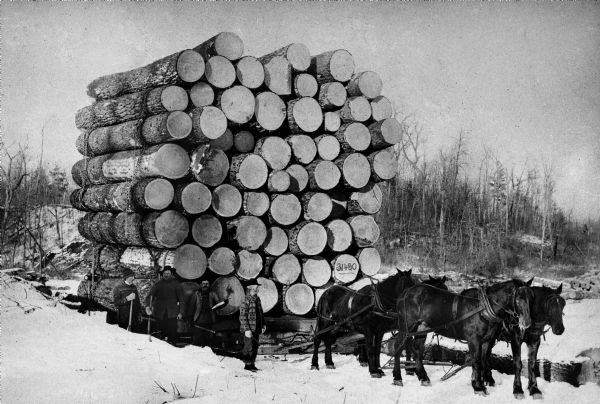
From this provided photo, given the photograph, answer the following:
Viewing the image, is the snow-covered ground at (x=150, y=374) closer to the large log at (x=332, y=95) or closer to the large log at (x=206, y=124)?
the large log at (x=206, y=124)

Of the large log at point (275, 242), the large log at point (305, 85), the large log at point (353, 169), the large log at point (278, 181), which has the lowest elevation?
the large log at point (275, 242)

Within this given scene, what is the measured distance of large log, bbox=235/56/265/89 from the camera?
31.4 ft

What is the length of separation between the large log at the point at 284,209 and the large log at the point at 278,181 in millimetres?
178

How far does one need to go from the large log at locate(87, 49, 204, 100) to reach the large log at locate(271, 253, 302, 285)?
11.8ft

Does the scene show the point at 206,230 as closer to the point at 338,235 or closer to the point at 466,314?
the point at 338,235

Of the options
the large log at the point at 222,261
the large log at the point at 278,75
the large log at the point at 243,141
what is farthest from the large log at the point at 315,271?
the large log at the point at 278,75

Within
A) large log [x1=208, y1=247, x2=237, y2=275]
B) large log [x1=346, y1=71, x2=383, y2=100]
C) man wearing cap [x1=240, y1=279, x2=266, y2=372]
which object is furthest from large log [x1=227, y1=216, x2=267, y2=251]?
large log [x1=346, y1=71, x2=383, y2=100]

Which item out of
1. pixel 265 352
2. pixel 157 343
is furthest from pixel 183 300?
pixel 265 352

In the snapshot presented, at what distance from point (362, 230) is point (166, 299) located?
13.6ft

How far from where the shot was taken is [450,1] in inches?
314

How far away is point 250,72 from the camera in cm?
966

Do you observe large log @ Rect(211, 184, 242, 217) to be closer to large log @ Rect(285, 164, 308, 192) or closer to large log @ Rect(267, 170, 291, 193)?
large log @ Rect(267, 170, 291, 193)

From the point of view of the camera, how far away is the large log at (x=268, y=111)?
9.77m

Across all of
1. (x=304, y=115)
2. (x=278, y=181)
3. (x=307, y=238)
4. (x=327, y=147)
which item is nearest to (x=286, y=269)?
(x=307, y=238)
